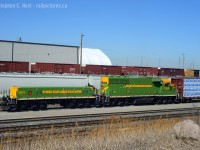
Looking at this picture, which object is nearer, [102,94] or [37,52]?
[102,94]

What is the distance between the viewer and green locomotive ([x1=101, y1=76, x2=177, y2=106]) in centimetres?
3619

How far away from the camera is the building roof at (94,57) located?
73.6m

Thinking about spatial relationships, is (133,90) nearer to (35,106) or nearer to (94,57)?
(35,106)

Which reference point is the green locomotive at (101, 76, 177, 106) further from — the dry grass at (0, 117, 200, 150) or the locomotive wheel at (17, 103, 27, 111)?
the dry grass at (0, 117, 200, 150)

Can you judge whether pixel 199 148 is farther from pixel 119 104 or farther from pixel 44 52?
pixel 44 52

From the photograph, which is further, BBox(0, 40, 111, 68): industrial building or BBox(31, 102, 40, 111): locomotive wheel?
BBox(0, 40, 111, 68): industrial building

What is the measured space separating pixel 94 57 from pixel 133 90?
131ft

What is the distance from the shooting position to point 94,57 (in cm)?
7675

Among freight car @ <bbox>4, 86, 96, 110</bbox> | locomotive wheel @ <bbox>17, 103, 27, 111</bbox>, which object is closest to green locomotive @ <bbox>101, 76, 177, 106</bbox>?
freight car @ <bbox>4, 86, 96, 110</bbox>

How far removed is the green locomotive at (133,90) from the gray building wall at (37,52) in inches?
990

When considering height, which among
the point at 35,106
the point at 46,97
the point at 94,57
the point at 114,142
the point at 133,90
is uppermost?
the point at 94,57

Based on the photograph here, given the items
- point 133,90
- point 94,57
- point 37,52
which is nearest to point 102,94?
point 133,90

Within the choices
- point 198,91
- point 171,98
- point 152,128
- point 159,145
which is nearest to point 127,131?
point 152,128

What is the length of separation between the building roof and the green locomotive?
3423 cm
